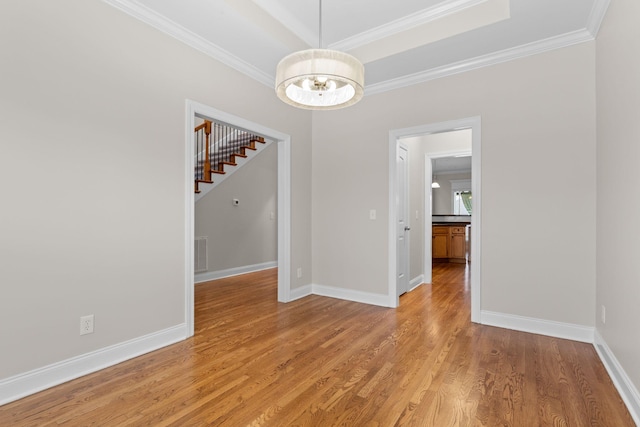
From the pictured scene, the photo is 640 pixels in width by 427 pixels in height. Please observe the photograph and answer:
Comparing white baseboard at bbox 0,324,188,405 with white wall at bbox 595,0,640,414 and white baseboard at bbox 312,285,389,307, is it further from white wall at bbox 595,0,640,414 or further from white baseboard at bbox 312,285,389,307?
white wall at bbox 595,0,640,414

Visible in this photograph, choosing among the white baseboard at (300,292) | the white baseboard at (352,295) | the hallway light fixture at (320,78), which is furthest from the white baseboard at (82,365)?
the hallway light fixture at (320,78)

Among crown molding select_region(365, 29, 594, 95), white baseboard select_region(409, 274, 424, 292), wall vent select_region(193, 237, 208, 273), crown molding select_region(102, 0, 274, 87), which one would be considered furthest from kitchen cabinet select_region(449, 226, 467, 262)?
crown molding select_region(102, 0, 274, 87)

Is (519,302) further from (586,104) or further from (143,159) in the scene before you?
(143,159)

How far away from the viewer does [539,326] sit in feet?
10.0

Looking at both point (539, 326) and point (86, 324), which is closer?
point (86, 324)

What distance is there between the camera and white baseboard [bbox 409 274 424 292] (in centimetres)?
480

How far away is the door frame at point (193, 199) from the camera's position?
2959 mm

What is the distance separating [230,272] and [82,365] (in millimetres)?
3721

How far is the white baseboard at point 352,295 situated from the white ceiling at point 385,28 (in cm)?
268

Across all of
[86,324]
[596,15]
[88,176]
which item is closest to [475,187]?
[596,15]

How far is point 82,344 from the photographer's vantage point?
7.45 ft

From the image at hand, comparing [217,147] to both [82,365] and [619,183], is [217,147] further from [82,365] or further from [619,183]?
[619,183]

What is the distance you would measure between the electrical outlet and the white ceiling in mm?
2300

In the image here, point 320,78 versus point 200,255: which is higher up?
point 320,78
